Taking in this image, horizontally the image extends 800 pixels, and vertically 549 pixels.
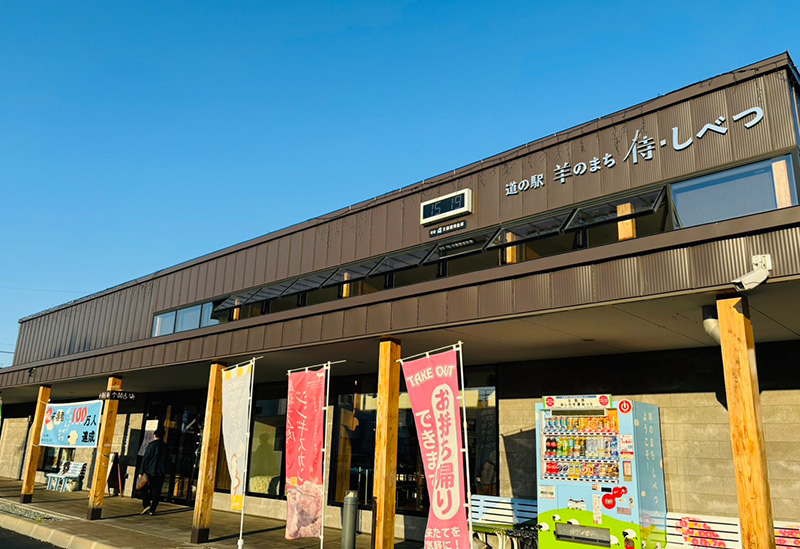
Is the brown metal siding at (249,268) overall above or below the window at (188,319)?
above

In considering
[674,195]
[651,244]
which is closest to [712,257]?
[651,244]

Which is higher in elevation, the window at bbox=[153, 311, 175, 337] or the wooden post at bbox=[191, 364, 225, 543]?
the window at bbox=[153, 311, 175, 337]

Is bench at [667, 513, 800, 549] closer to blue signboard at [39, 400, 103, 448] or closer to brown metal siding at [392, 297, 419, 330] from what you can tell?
brown metal siding at [392, 297, 419, 330]

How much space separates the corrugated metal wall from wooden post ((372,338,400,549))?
700 mm

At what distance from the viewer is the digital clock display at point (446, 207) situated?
11.0 meters

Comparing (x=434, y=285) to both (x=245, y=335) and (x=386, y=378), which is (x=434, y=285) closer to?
(x=386, y=378)

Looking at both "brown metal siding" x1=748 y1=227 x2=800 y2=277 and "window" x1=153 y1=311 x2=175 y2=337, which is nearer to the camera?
"brown metal siding" x1=748 y1=227 x2=800 y2=277

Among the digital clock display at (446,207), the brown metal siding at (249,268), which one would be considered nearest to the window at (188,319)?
the brown metal siding at (249,268)

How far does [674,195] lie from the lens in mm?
8328

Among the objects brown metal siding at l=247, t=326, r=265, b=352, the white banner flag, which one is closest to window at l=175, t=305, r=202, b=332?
brown metal siding at l=247, t=326, r=265, b=352

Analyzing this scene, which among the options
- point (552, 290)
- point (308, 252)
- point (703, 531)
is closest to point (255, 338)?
point (308, 252)

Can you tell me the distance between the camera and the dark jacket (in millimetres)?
16906

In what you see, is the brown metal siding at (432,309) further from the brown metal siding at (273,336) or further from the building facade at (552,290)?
the brown metal siding at (273,336)

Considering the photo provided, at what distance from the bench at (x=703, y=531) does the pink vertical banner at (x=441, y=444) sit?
12.9 ft
